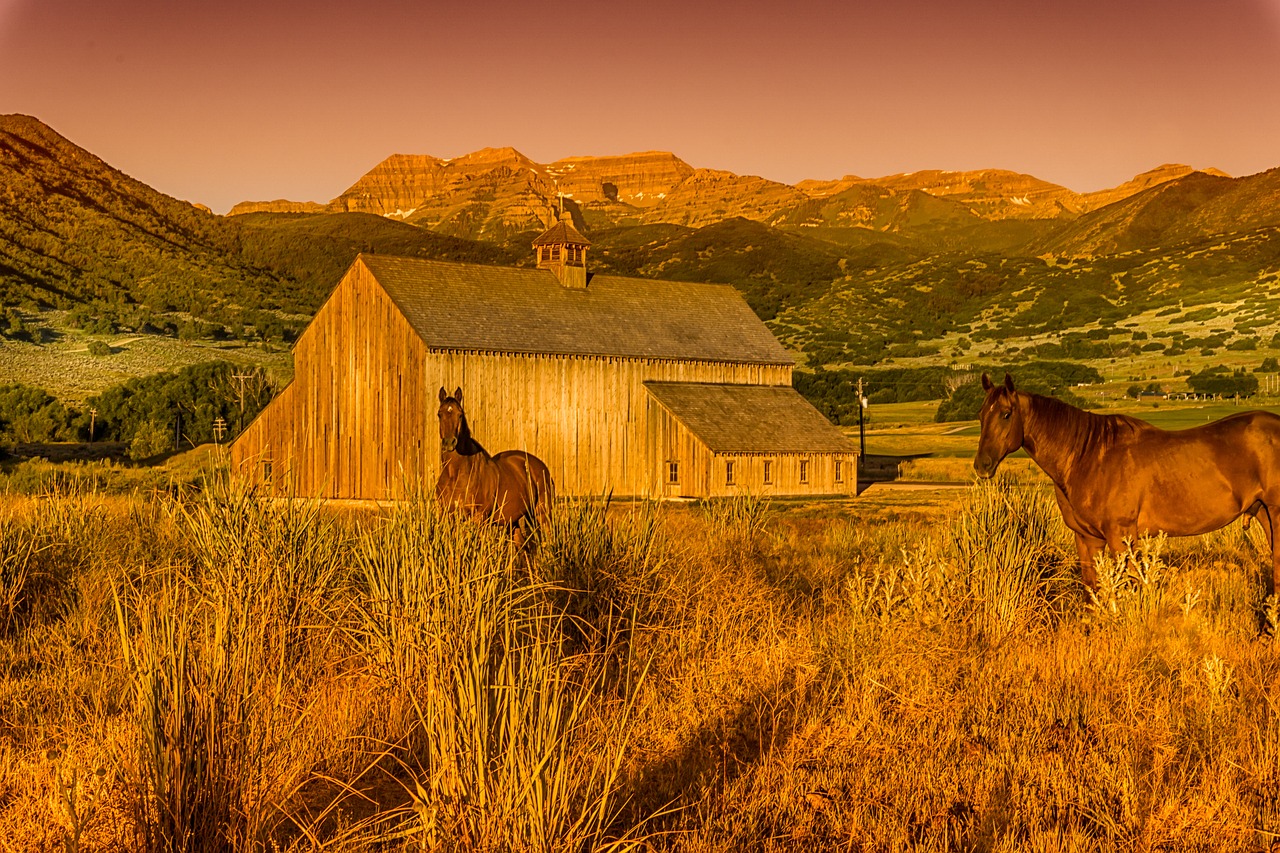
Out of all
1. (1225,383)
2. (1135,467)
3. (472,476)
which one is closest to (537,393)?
(472,476)

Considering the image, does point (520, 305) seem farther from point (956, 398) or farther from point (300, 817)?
point (956, 398)

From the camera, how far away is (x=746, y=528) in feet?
52.9

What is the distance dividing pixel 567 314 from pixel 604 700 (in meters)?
40.7

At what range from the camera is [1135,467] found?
11.6 meters

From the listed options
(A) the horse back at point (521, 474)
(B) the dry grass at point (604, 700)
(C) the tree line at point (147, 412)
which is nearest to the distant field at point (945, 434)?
(A) the horse back at point (521, 474)

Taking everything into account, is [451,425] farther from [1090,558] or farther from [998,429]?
[1090,558]

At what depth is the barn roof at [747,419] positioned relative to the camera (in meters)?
46.2

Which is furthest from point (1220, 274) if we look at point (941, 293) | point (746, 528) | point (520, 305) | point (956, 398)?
point (746, 528)

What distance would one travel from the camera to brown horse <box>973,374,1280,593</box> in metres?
11.4

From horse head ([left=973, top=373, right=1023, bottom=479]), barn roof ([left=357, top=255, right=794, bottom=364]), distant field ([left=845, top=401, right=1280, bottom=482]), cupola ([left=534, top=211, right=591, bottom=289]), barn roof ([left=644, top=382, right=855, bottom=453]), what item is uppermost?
cupola ([left=534, top=211, right=591, bottom=289])

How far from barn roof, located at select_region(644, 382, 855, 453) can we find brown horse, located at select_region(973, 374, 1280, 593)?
33.0 meters

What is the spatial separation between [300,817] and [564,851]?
174cm

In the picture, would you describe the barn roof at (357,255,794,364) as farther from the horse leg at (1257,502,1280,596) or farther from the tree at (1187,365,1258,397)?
the tree at (1187,365,1258,397)

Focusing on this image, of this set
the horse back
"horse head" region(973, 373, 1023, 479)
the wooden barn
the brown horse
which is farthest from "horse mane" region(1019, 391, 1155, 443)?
the wooden barn
